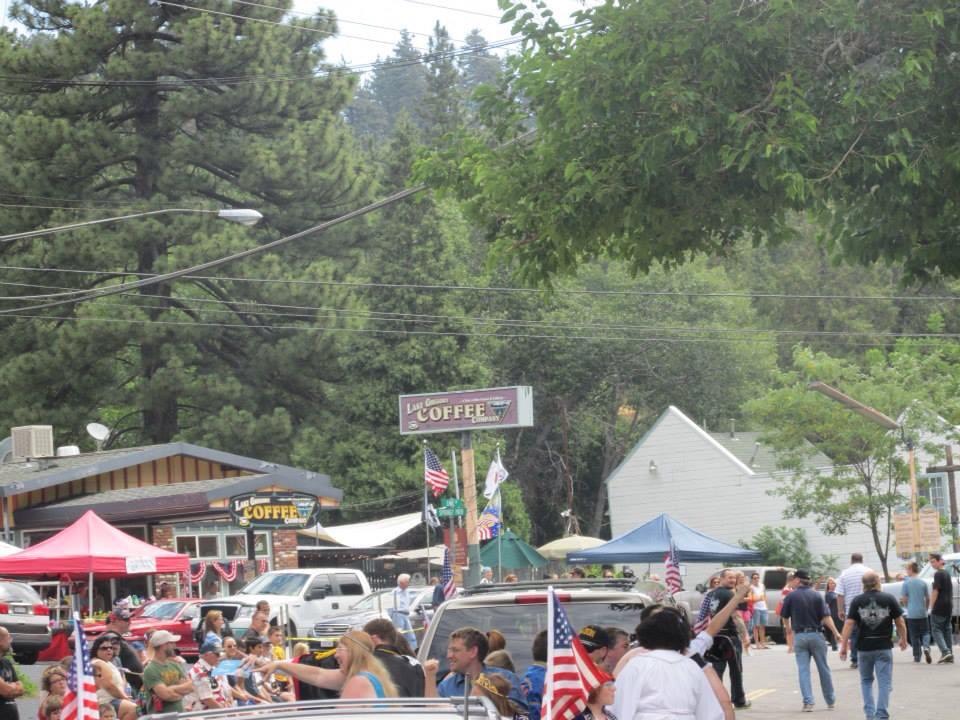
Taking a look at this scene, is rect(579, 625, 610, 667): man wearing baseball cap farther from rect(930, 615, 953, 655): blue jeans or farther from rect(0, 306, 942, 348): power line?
rect(0, 306, 942, 348): power line

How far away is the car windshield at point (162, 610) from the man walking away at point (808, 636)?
15.5m

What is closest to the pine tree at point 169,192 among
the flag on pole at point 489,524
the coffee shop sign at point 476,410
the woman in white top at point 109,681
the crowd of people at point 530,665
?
the flag on pole at point 489,524

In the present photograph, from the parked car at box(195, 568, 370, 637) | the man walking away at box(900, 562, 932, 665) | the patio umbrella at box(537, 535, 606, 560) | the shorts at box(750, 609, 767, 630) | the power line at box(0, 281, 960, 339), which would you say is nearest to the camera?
the man walking away at box(900, 562, 932, 665)

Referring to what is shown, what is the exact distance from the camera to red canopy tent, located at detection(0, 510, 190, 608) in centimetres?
2444

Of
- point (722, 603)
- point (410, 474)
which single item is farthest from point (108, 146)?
point (722, 603)

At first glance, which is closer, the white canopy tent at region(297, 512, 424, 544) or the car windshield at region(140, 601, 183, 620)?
the car windshield at region(140, 601, 183, 620)

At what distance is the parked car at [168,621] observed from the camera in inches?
1153

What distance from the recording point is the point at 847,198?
13047mm

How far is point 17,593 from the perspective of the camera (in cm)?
2798

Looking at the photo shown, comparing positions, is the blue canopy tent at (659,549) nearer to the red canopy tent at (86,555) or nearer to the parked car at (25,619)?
the red canopy tent at (86,555)

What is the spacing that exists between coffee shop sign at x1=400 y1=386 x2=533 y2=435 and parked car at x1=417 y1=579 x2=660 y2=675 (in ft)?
69.5

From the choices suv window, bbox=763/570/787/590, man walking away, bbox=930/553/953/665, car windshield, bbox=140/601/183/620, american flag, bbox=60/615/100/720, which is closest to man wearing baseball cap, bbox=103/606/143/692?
american flag, bbox=60/615/100/720

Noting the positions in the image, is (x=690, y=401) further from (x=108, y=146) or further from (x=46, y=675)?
(x=46, y=675)

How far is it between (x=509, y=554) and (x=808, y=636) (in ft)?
64.7
